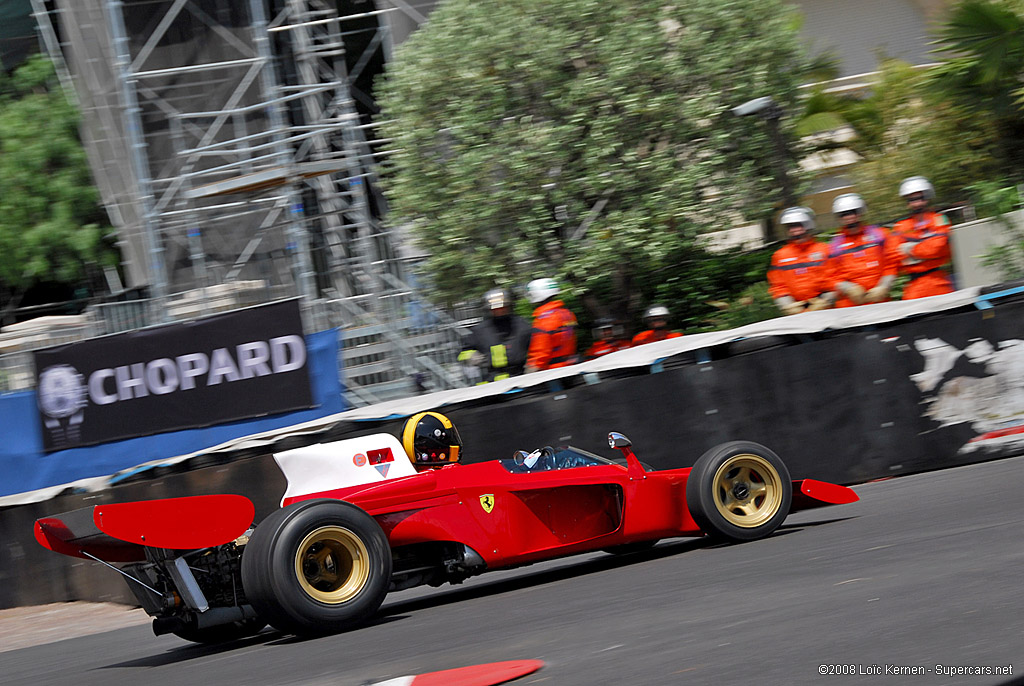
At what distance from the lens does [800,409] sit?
995 centimetres

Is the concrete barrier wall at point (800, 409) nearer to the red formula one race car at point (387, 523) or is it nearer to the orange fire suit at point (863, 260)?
the orange fire suit at point (863, 260)

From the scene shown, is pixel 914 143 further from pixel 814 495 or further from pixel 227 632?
pixel 227 632

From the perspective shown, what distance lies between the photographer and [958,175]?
16328mm

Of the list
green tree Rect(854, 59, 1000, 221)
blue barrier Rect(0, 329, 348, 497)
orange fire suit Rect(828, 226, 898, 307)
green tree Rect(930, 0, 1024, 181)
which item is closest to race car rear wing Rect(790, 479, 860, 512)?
orange fire suit Rect(828, 226, 898, 307)

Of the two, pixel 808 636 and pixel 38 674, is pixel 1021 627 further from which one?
pixel 38 674

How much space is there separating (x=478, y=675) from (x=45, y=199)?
68.6 ft

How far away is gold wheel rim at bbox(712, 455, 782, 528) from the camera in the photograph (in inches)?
294

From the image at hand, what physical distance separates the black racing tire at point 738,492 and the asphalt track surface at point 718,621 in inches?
5.8

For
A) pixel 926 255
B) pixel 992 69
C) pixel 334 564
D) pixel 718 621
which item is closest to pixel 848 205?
pixel 926 255

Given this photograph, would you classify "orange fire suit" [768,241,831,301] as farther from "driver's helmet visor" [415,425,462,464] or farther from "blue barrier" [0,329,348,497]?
"driver's helmet visor" [415,425,462,464]

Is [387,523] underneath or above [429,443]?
underneath

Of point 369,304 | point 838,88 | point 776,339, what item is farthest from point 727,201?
point 838,88

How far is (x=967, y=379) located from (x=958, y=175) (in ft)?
24.2

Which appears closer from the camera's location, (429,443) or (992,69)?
(429,443)
